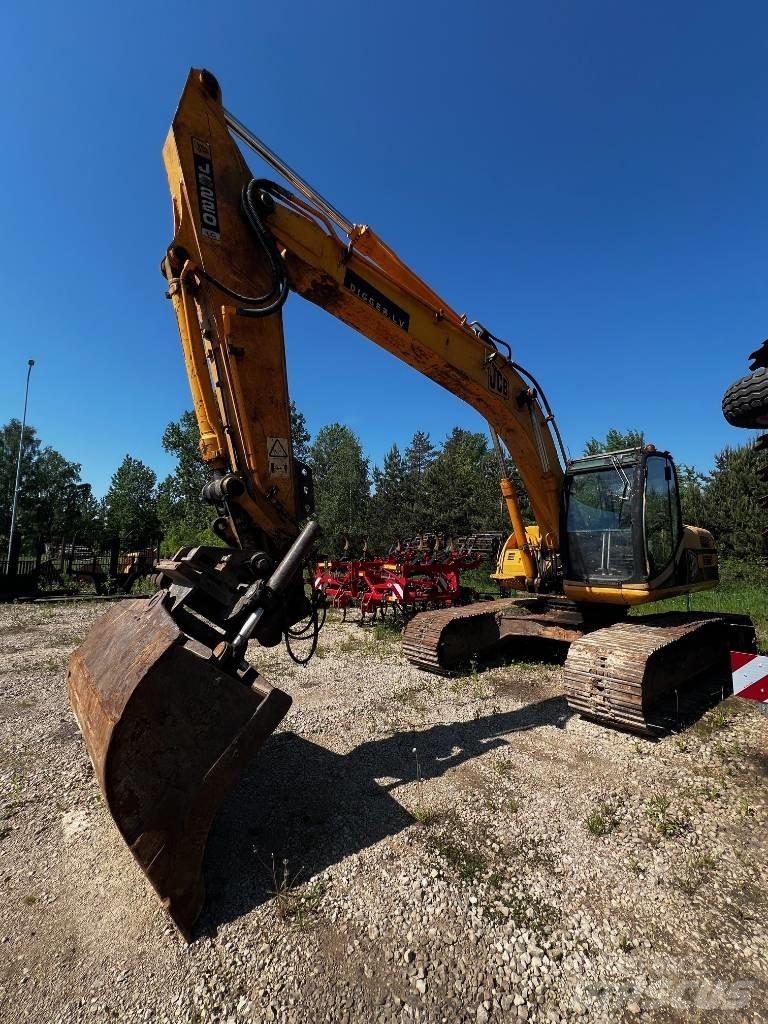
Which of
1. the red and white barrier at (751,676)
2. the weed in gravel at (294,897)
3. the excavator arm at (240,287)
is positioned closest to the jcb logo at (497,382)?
the excavator arm at (240,287)

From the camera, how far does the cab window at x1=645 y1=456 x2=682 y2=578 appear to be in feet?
20.5

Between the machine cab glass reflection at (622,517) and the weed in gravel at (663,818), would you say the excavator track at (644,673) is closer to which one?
the machine cab glass reflection at (622,517)

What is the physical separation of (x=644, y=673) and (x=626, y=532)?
2199mm

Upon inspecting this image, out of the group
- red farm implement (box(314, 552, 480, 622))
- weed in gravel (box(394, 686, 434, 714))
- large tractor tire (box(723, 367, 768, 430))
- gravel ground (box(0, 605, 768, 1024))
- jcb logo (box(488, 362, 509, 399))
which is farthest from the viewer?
red farm implement (box(314, 552, 480, 622))

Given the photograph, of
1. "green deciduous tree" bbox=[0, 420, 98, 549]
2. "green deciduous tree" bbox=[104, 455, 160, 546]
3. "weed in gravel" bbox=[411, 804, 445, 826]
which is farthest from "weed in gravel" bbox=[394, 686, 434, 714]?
"green deciduous tree" bbox=[104, 455, 160, 546]

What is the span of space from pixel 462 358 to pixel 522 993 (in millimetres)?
5941

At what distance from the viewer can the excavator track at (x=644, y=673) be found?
477 cm

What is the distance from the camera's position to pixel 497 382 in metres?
6.98

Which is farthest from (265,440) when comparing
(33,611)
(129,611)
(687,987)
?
(33,611)

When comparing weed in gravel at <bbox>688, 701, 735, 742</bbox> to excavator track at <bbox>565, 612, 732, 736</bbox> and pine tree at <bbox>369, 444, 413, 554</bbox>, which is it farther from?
pine tree at <bbox>369, 444, 413, 554</bbox>

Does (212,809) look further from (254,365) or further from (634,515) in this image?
(634,515)

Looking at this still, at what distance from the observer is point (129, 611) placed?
3.87m

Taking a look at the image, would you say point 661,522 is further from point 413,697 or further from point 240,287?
point 240,287

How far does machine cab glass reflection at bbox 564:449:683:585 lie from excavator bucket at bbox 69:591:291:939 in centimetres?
499
